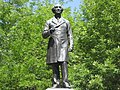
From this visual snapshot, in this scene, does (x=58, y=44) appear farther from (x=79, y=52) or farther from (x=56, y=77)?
(x=79, y=52)

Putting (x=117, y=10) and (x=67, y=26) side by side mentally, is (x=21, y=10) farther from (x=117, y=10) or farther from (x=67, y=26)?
(x=67, y=26)

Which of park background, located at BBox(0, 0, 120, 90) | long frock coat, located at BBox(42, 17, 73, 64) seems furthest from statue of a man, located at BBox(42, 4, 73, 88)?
park background, located at BBox(0, 0, 120, 90)

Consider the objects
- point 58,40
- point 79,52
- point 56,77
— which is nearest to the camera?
point 56,77

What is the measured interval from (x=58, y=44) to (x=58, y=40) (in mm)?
122

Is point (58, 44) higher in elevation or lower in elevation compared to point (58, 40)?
lower

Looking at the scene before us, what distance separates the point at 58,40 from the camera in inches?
394

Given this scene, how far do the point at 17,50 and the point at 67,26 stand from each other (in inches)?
605

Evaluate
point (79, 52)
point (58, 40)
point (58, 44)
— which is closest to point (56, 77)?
point (58, 44)

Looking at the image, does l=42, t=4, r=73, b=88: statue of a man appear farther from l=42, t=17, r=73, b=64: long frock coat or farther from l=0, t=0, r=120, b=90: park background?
l=0, t=0, r=120, b=90: park background

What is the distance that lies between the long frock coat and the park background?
36.9ft

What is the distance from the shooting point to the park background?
2206 centimetres

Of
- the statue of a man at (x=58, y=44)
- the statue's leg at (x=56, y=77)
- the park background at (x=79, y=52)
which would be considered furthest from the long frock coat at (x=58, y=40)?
the park background at (x=79, y=52)

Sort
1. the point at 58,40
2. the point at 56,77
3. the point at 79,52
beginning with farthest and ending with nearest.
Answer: the point at 79,52 → the point at 58,40 → the point at 56,77

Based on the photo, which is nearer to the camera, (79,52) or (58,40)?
(58,40)
